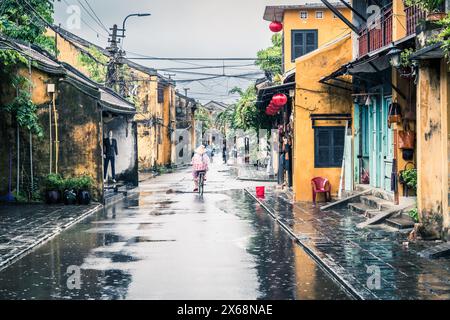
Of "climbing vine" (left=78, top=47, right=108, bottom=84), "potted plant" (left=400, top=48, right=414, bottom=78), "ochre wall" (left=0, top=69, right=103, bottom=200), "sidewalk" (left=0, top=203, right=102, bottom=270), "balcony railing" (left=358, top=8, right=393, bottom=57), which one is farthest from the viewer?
"climbing vine" (left=78, top=47, right=108, bottom=84)

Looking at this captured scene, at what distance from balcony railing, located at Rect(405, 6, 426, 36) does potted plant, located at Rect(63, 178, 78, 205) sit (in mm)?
11271

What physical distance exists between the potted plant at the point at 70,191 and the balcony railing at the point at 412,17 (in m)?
11.3

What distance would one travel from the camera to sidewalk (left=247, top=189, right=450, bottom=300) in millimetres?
9453

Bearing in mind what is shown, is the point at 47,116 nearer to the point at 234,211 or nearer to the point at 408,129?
the point at 234,211

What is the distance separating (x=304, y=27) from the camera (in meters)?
33.4

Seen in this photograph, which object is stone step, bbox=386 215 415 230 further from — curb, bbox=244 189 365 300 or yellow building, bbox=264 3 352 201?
yellow building, bbox=264 3 352 201

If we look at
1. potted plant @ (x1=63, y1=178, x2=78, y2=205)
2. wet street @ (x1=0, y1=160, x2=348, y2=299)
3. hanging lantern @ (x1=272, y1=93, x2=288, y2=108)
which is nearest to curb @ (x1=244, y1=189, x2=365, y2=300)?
wet street @ (x1=0, y1=160, x2=348, y2=299)

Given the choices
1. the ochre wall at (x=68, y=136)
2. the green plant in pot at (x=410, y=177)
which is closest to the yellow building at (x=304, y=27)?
the ochre wall at (x=68, y=136)

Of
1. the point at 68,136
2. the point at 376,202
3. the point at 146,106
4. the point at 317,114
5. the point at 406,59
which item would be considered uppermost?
the point at 146,106

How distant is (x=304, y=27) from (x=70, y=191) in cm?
1511

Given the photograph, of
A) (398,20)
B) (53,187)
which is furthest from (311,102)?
(53,187)

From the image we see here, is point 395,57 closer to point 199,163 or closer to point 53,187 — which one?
point 53,187
